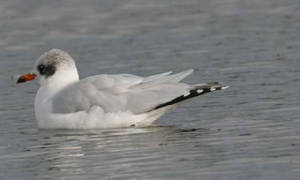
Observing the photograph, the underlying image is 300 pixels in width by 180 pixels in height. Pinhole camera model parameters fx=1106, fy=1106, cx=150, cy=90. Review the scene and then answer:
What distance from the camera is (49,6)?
84.6 ft

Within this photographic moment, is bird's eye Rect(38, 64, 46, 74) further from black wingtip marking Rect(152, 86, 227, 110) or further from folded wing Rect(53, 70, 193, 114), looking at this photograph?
black wingtip marking Rect(152, 86, 227, 110)

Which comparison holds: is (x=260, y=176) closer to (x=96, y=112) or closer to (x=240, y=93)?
(x=96, y=112)

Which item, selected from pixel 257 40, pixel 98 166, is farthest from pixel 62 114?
pixel 257 40

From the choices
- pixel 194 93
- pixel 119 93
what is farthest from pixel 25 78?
pixel 194 93

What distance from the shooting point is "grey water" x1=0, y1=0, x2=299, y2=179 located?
12766 millimetres

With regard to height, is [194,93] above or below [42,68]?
below

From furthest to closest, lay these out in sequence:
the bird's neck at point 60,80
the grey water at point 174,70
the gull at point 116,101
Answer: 1. the bird's neck at point 60,80
2. the gull at point 116,101
3. the grey water at point 174,70

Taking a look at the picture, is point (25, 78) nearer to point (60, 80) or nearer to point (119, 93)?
point (60, 80)

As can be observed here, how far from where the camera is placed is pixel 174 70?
19.7 m

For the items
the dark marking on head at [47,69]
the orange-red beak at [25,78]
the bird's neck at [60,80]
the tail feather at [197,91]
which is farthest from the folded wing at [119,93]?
the orange-red beak at [25,78]

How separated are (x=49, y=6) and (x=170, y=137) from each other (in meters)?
11.7

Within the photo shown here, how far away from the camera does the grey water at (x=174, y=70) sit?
12.8m

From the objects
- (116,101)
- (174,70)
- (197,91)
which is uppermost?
(197,91)

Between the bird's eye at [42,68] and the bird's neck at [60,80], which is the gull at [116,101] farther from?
the bird's eye at [42,68]
